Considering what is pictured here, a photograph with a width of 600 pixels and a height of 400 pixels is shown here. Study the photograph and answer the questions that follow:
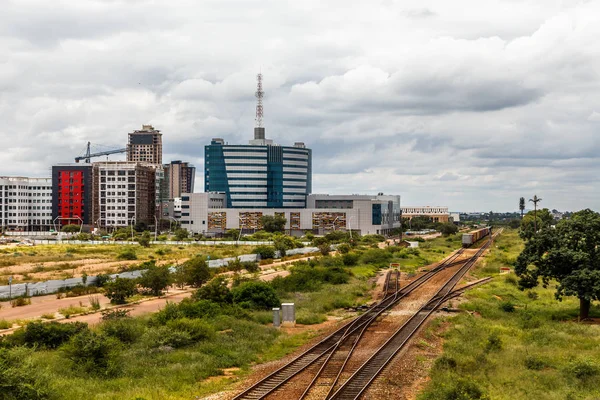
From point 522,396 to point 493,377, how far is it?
2.17 meters

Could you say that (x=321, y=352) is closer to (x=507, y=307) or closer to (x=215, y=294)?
(x=215, y=294)

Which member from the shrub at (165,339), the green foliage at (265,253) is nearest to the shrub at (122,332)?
the shrub at (165,339)

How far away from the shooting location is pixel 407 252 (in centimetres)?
9550

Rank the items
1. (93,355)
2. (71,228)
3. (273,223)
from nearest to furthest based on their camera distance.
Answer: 1. (93,355)
2. (273,223)
3. (71,228)

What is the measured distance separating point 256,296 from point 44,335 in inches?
558

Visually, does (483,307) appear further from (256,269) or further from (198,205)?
(198,205)

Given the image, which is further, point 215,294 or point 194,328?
Result: point 215,294

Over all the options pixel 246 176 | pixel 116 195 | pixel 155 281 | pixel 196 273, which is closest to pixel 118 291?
pixel 155 281

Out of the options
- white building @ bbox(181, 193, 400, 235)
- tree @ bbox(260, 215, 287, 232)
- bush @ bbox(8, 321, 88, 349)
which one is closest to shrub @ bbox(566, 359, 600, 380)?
bush @ bbox(8, 321, 88, 349)

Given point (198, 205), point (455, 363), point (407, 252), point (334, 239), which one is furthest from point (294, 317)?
point (198, 205)

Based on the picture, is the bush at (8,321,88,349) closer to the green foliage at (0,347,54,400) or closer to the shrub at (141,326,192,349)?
the shrub at (141,326,192,349)

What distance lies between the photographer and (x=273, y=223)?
17550 centimetres

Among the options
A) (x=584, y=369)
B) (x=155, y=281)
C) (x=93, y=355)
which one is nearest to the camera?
(x=584, y=369)

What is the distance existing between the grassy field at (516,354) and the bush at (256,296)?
37.1 ft
